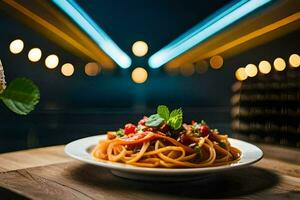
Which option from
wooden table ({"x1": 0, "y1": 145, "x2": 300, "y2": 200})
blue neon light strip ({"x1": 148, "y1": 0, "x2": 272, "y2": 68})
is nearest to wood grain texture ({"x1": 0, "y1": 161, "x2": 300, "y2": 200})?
wooden table ({"x1": 0, "y1": 145, "x2": 300, "y2": 200})

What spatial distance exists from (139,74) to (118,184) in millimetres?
4270

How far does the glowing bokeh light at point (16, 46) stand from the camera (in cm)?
454

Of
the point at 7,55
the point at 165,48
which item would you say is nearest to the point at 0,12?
the point at 7,55

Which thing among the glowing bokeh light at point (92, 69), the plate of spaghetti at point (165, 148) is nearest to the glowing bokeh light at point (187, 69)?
the glowing bokeh light at point (92, 69)

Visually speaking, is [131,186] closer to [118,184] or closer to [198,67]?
[118,184]

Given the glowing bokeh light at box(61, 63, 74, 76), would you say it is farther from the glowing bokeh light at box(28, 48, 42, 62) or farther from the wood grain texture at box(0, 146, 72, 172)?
the wood grain texture at box(0, 146, 72, 172)

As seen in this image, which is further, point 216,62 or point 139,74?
point 216,62

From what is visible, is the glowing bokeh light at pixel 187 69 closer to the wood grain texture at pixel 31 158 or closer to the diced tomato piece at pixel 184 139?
the wood grain texture at pixel 31 158

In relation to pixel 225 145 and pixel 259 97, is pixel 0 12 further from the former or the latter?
pixel 225 145

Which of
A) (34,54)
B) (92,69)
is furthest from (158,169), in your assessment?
(92,69)

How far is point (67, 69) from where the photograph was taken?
5098 millimetres

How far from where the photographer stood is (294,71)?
1946 mm

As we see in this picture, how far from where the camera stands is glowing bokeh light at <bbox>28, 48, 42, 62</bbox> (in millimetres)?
4734

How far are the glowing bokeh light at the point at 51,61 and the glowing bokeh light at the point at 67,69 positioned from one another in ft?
0.40
